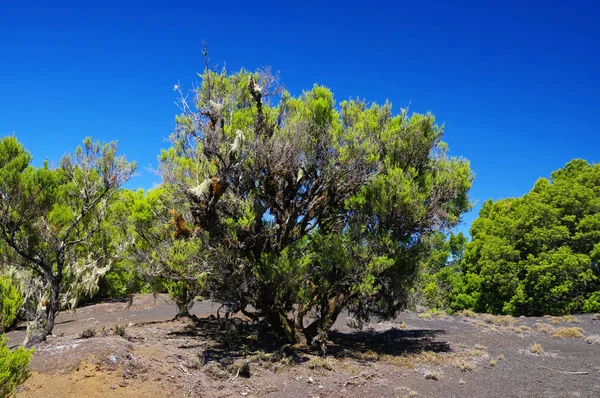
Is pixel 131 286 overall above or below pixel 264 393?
above

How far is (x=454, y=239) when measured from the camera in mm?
34531

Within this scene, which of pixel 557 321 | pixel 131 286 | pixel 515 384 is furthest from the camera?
pixel 131 286

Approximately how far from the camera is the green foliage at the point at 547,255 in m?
20.2

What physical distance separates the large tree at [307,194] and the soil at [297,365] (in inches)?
49.4

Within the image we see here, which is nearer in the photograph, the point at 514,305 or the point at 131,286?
the point at 514,305

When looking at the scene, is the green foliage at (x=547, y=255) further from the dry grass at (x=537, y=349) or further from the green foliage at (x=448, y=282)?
the dry grass at (x=537, y=349)

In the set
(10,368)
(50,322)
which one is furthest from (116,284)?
(10,368)

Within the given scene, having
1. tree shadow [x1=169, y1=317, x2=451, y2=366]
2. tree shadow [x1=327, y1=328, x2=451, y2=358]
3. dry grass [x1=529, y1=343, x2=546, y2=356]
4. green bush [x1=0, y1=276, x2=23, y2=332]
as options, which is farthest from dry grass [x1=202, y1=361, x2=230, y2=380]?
dry grass [x1=529, y1=343, x2=546, y2=356]

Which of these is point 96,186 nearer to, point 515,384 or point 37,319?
point 37,319

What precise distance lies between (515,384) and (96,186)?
35.4 ft

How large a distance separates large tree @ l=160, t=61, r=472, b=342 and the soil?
49.4 inches

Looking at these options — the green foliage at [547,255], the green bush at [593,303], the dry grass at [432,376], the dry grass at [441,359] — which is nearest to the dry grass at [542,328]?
the green foliage at [547,255]

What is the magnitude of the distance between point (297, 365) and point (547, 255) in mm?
17190

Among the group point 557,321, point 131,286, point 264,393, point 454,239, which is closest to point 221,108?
point 264,393
